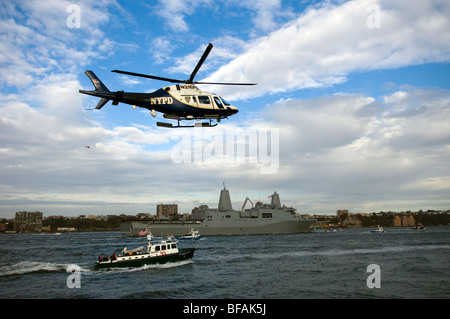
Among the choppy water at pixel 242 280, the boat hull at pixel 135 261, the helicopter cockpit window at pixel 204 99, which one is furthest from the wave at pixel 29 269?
the helicopter cockpit window at pixel 204 99

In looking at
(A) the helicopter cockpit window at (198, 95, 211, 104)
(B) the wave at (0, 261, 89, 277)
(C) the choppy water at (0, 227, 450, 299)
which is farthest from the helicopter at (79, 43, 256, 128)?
(B) the wave at (0, 261, 89, 277)

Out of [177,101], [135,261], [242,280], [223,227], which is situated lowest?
[223,227]

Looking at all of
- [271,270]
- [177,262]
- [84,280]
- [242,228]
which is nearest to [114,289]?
[84,280]

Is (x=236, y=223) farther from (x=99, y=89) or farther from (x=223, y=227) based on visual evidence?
(x=99, y=89)

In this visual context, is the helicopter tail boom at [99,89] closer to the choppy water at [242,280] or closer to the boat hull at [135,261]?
A: the choppy water at [242,280]

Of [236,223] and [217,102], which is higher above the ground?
[217,102]

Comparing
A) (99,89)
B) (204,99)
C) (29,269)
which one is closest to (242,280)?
(204,99)
